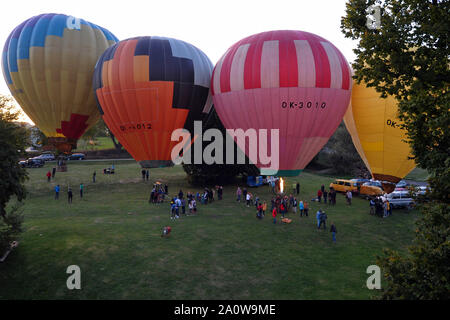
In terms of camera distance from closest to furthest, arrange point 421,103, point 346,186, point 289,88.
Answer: point 421,103 → point 289,88 → point 346,186

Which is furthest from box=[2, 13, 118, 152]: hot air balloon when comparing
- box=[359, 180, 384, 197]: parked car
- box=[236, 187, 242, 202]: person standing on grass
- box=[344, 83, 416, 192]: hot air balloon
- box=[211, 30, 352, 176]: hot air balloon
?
box=[359, 180, 384, 197]: parked car

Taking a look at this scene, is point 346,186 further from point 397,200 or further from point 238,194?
point 238,194

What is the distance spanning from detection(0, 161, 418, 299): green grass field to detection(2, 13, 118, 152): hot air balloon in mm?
7684

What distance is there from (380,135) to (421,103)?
36.0ft

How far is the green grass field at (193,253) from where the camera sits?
12266 mm

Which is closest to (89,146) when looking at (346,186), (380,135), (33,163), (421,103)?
(33,163)

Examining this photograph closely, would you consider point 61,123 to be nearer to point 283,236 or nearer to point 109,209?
point 109,209

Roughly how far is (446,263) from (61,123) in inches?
1064

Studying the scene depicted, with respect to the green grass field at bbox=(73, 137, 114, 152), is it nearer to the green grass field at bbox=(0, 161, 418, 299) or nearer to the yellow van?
the green grass field at bbox=(0, 161, 418, 299)

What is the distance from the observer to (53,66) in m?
24.4

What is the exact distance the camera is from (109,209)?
78.1 ft

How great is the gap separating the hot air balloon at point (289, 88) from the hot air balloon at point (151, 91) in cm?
285

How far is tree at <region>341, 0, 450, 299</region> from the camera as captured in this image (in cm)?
728
